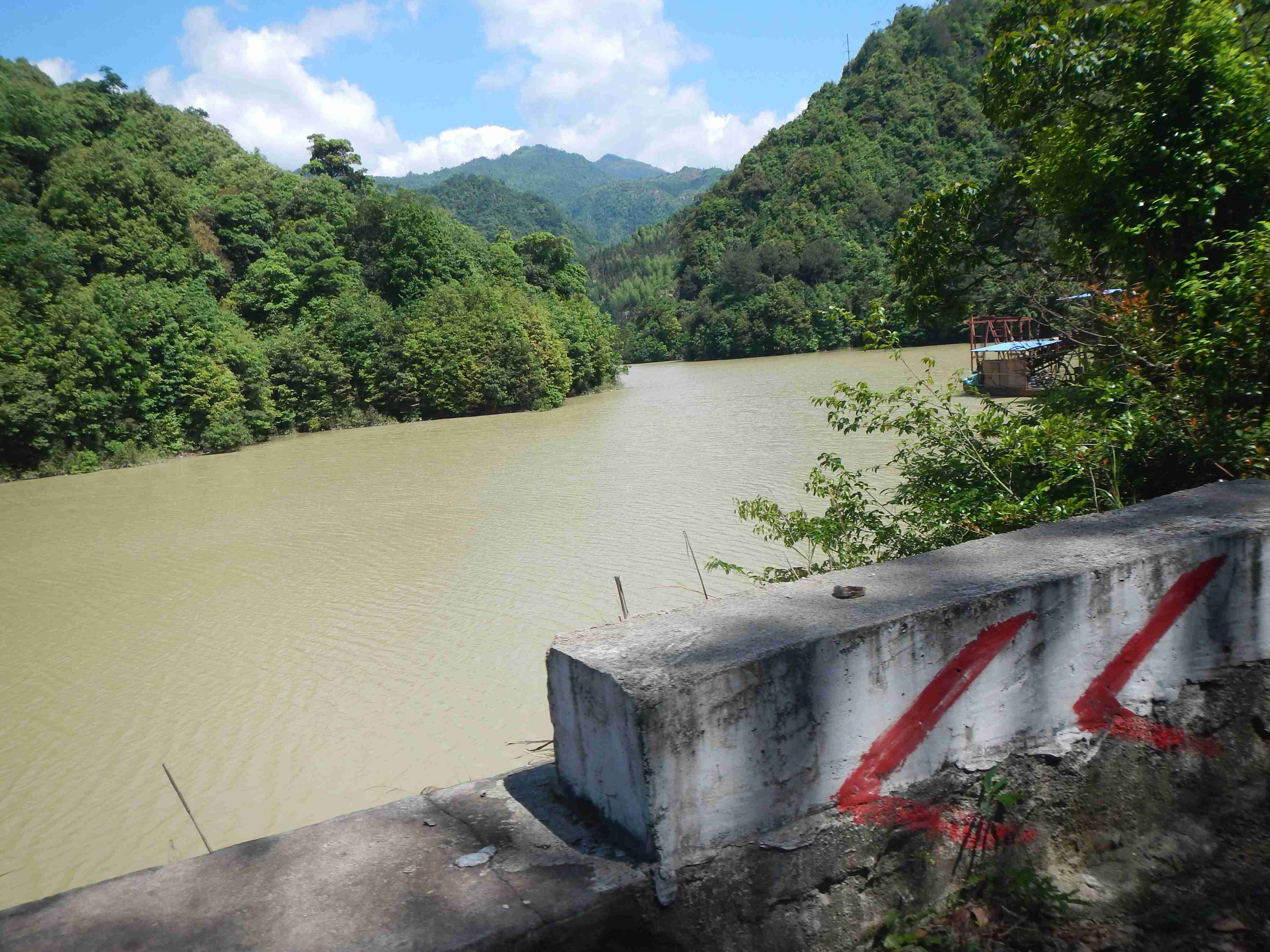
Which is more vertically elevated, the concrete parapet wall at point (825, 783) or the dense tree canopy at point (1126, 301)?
the dense tree canopy at point (1126, 301)

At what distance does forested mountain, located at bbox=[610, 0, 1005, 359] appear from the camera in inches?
2463

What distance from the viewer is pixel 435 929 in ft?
4.92

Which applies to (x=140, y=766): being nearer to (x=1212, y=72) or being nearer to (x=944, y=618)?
(x=944, y=618)

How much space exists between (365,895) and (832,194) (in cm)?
7317

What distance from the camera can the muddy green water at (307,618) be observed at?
587 cm

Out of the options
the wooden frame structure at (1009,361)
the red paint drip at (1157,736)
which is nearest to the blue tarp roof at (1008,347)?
the wooden frame structure at (1009,361)

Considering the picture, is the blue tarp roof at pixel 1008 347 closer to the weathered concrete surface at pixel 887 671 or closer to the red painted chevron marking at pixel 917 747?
the weathered concrete surface at pixel 887 671

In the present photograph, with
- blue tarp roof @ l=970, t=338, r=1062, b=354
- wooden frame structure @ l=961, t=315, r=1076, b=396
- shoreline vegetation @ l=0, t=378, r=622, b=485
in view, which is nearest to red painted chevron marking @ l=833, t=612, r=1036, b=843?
wooden frame structure @ l=961, t=315, r=1076, b=396

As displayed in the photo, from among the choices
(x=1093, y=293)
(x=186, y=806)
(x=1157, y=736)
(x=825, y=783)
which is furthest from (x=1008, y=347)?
(x=186, y=806)

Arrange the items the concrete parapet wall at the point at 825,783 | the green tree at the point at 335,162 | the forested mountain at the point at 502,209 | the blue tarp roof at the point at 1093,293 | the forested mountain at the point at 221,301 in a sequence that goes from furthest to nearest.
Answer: the forested mountain at the point at 502,209, the green tree at the point at 335,162, the forested mountain at the point at 221,301, the blue tarp roof at the point at 1093,293, the concrete parapet wall at the point at 825,783

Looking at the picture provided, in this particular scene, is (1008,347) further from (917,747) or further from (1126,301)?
(917,747)

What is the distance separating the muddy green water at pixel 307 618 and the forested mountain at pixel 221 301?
16.6 ft

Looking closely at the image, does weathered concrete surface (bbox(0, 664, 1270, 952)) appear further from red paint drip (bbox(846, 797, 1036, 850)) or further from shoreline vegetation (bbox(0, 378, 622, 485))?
shoreline vegetation (bbox(0, 378, 622, 485))

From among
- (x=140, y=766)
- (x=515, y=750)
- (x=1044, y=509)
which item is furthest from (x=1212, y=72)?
(x=140, y=766)
